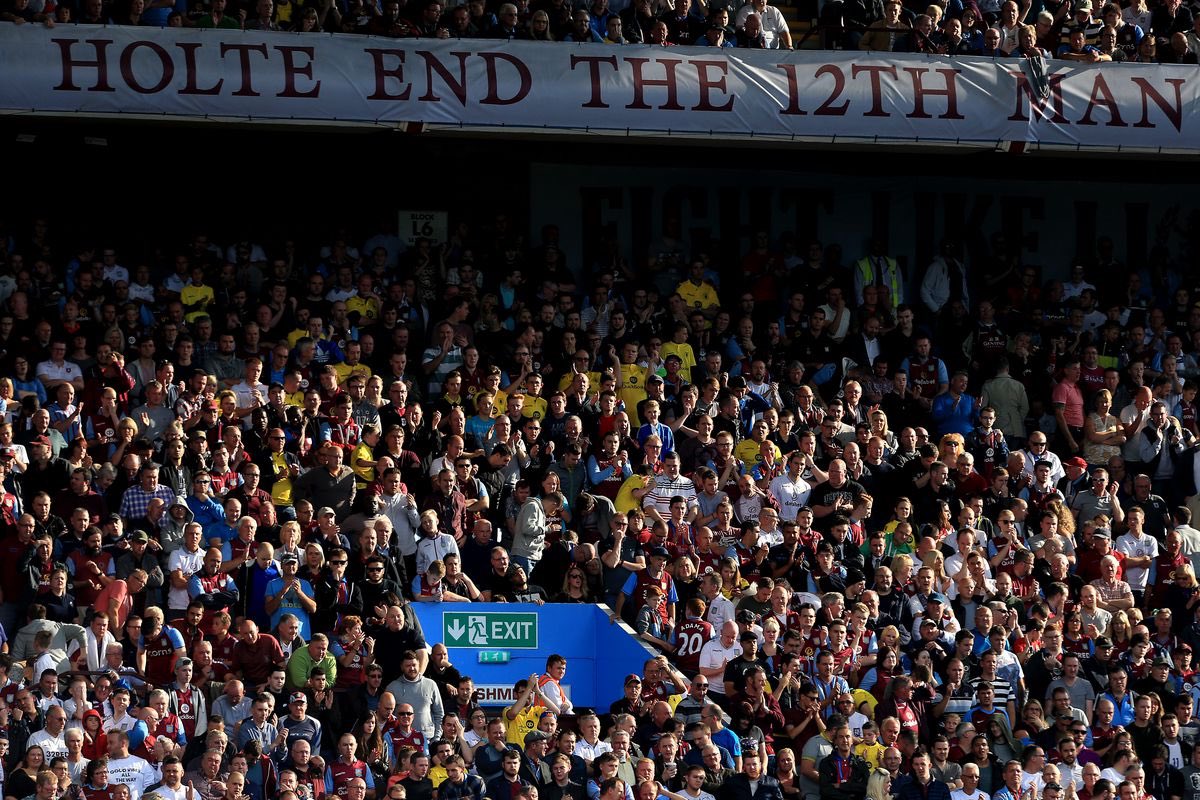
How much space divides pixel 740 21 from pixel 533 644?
8133 mm

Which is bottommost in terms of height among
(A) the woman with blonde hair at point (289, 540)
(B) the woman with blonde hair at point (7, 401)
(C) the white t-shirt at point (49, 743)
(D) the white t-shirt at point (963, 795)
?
(D) the white t-shirt at point (963, 795)

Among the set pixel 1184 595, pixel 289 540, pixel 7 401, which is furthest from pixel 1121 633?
pixel 7 401

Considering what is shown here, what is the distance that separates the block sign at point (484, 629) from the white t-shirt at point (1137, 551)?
5.93 m

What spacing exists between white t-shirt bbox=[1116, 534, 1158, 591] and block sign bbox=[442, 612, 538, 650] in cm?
593

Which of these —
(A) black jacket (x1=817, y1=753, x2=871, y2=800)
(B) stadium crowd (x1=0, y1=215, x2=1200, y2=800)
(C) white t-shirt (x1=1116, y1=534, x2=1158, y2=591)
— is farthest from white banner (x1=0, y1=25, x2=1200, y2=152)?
(A) black jacket (x1=817, y1=753, x2=871, y2=800)

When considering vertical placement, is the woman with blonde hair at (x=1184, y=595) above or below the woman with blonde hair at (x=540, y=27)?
below

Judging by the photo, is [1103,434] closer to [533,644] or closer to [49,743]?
[533,644]

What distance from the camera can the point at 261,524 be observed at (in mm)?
17141

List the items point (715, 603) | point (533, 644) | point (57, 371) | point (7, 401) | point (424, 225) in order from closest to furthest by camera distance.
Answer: point (533, 644), point (715, 603), point (7, 401), point (57, 371), point (424, 225)

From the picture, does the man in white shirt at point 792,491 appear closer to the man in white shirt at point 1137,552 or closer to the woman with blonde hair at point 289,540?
the man in white shirt at point 1137,552

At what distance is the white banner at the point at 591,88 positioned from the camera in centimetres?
2005

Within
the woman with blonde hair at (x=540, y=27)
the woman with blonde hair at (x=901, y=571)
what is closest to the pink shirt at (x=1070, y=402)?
the woman with blonde hair at (x=901, y=571)

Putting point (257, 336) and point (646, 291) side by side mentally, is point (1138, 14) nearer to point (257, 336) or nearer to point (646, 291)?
point (646, 291)

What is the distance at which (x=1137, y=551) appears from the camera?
19.8m
